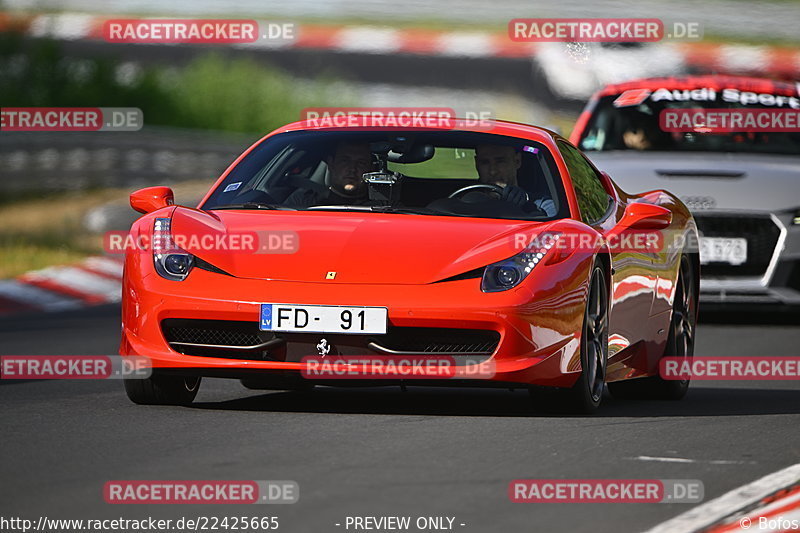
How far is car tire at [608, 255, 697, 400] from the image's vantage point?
9258mm

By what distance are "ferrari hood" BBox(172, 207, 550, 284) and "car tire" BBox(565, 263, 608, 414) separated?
407mm

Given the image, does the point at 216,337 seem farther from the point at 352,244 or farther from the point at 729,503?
the point at 729,503

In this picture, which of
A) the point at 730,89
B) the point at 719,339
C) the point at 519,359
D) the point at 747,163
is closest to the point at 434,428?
the point at 519,359

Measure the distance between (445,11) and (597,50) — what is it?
4.27 meters

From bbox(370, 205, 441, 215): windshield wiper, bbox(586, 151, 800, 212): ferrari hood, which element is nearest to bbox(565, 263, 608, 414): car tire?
bbox(370, 205, 441, 215): windshield wiper

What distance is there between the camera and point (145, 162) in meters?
21.9

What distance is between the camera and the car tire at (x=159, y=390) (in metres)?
7.97

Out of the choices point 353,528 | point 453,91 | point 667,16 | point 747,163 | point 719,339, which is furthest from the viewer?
point 667,16

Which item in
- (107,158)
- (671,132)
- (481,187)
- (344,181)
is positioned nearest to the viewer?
(481,187)

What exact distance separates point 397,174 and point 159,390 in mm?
1540

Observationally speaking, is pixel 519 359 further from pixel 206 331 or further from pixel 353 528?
pixel 353 528

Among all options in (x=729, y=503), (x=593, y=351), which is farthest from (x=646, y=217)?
(x=729, y=503)

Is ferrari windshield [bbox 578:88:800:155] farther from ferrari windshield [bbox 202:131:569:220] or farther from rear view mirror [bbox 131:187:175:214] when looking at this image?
rear view mirror [bbox 131:187:175:214]

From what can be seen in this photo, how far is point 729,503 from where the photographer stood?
19.6 feet
